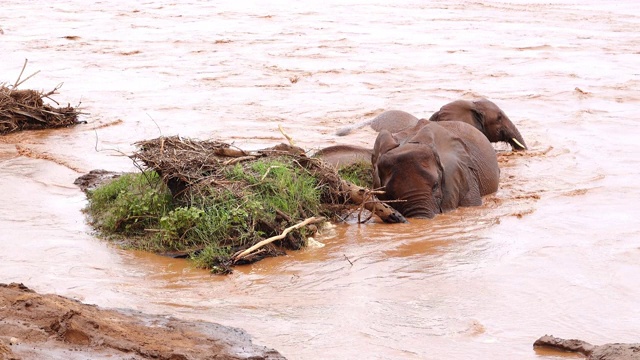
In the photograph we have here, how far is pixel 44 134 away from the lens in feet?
44.5

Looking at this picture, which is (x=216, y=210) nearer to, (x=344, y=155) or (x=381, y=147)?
(x=381, y=147)

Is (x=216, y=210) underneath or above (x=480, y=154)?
above

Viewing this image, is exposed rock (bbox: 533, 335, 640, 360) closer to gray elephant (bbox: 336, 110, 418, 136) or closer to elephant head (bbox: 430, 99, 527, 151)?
elephant head (bbox: 430, 99, 527, 151)

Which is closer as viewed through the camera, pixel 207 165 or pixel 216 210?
pixel 216 210

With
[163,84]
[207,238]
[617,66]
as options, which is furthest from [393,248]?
[617,66]

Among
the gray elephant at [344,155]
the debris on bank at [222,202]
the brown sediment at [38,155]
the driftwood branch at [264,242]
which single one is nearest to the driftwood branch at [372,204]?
the debris on bank at [222,202]

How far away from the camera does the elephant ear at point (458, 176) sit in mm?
10156

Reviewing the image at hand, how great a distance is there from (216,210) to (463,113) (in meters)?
4.45

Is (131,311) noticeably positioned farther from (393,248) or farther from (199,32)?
(199,32)

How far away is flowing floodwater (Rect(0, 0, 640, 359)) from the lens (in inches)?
288

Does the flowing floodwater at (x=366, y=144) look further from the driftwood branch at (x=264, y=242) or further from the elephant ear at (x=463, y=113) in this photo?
the elephant ear at (x=463, y=113)

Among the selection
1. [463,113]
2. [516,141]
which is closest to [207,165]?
[463,113]

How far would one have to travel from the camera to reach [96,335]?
5.70 m

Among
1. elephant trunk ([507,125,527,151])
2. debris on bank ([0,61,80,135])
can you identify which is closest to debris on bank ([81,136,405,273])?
elephant trunk ([507,125,527,151])
